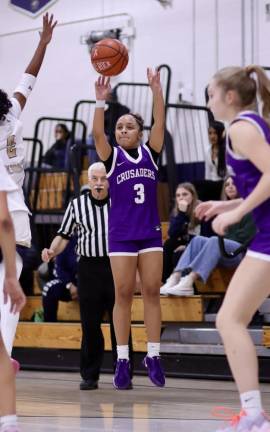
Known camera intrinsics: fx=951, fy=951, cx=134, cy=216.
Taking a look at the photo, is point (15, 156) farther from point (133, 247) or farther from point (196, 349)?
point (196, 349)

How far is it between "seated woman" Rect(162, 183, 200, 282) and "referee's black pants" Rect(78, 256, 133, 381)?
6.18ft

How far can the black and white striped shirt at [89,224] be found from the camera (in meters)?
6.91

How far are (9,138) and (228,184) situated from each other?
3765 millimetres

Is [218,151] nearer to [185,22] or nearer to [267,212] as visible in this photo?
[185,22]

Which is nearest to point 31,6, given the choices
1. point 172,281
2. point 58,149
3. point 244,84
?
point 58,149

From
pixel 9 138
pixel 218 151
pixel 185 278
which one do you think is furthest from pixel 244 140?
pixel 218 151

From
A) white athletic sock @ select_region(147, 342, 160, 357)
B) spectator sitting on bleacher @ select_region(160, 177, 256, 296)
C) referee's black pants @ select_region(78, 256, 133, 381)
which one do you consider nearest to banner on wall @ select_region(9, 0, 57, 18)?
spectator sitting on bleacher @ select_region(160, 177, 256, 296)

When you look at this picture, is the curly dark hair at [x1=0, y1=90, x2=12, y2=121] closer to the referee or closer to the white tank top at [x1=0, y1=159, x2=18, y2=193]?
the white tank top at [x1=0, y1=159, x2=18, y2=193]

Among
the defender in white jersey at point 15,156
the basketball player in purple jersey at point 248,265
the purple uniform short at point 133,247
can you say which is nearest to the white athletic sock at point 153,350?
the purple uniform short at point 133,247

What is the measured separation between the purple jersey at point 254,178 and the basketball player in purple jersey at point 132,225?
2221 millimetres

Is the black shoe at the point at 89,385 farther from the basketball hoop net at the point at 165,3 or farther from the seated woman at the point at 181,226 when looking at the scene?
the basketball hoop net at the point at 165,3

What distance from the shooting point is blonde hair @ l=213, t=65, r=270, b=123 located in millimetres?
4062

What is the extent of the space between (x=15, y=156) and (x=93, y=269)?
1970 millimetres

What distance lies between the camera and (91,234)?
6918mm
